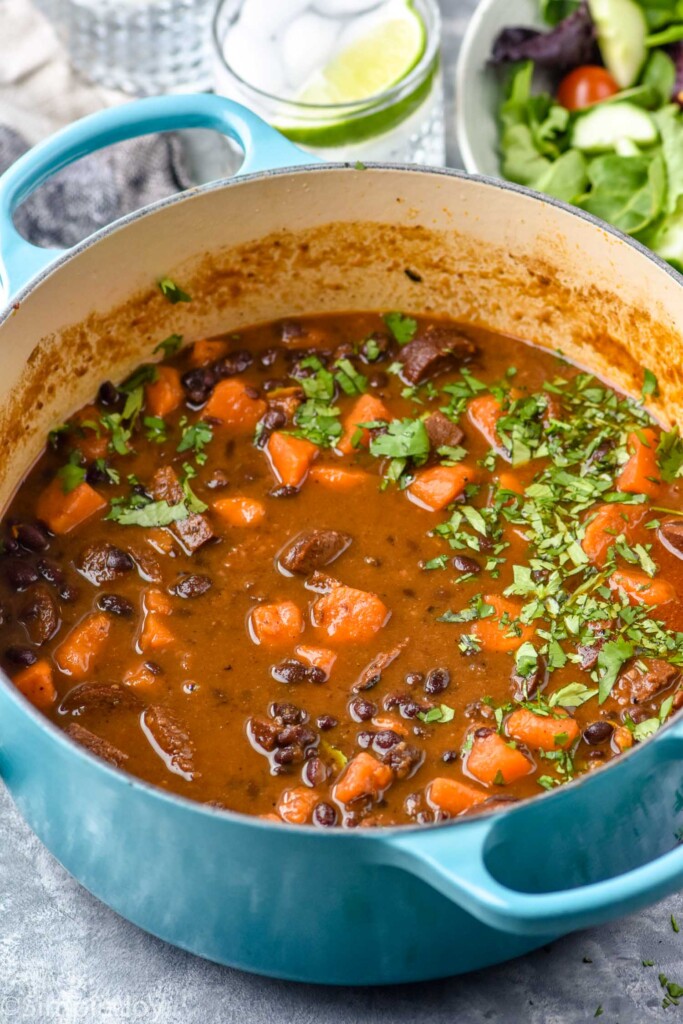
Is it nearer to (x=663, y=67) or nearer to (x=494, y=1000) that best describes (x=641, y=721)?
(x=494, y=1000)

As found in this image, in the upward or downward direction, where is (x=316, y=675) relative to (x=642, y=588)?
upward

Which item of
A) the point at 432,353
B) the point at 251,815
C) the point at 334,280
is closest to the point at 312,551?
the point at 251,815

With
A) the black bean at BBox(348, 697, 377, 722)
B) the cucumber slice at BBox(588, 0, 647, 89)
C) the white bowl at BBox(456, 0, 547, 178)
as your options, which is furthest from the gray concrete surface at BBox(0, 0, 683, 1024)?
the cucumber slice at BBox(588, 0, 647, 89)

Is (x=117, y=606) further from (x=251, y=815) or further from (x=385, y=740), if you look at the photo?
(x=385, y=740)

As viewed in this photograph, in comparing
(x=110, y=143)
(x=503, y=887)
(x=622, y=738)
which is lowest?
(x=622, y=738)

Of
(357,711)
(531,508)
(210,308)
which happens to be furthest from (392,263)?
(357,711)

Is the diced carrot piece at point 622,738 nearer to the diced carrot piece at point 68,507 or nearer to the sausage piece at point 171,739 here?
the sausage piece at point 171,739

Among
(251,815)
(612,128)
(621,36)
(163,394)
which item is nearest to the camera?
(251,815)

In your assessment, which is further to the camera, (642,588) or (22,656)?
(642,588)

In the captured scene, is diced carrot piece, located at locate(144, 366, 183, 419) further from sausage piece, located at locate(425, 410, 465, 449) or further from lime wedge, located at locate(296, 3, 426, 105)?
lime wedge, located at locate(296, 3, 426, 105)
